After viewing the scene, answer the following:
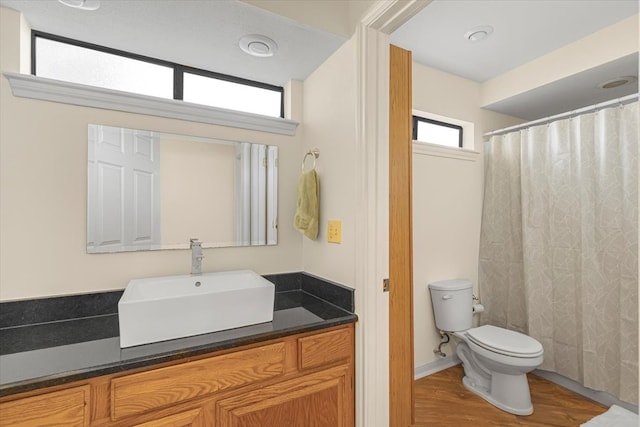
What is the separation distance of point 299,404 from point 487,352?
1410 mm

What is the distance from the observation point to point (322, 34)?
1.46 meters

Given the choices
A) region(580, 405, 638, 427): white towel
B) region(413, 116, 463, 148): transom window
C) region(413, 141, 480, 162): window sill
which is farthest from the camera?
region(413, 116, 463, 148): transom window

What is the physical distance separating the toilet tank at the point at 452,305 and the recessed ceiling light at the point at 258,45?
6.42ft

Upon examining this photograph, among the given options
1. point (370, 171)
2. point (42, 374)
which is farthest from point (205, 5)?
point (42, 374)

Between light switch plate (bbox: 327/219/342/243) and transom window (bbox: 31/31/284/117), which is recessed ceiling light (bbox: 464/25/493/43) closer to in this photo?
transom window (bbox: 31/31/284/117)

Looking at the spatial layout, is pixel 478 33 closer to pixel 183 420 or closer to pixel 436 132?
pixel 436 132

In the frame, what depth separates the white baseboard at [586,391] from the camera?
1.95 meters

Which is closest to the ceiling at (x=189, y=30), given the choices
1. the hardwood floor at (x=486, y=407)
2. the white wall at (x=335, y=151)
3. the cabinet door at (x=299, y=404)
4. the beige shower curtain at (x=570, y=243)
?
the white wall at (x=335, y=151)

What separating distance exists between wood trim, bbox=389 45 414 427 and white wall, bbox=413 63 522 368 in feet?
2.54

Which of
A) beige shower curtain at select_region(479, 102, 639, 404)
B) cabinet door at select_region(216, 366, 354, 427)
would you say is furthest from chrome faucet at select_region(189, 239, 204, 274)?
beige shower curtain at select_region(479, 102, 639, 404)

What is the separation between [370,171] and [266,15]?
32.4 inches

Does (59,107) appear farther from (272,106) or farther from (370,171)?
(370,171)

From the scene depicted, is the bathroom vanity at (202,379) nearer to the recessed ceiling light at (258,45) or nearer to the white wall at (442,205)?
the white wall at (442,205)

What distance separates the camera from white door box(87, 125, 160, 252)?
1.42m
